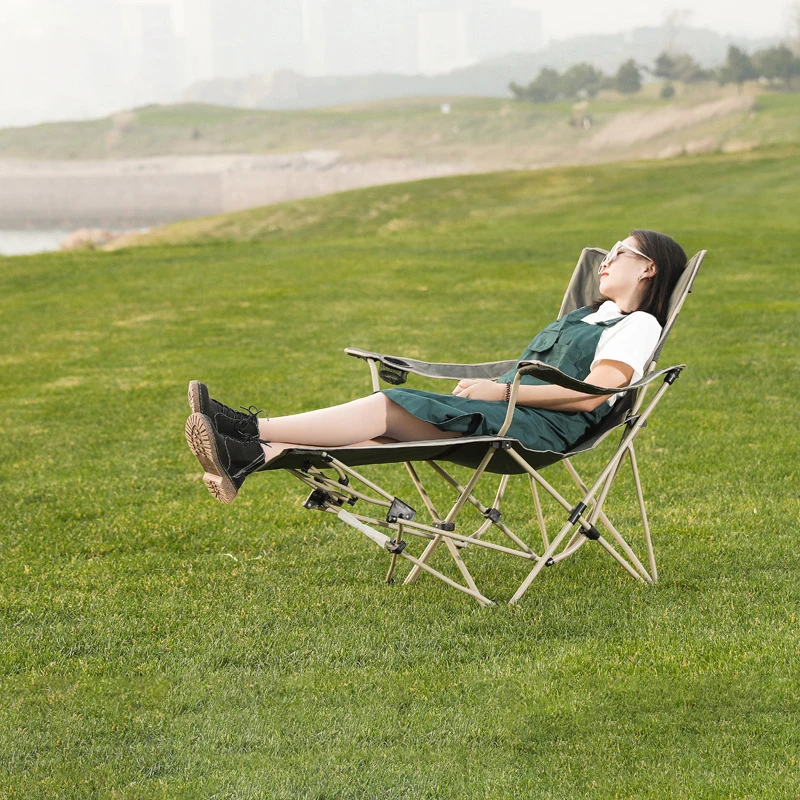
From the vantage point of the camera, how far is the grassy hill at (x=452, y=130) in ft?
168

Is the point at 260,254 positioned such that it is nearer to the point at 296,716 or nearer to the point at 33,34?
the point at 296,716

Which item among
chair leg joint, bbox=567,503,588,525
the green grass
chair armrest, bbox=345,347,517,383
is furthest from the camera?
chair armrest, bbox=345,347,517,383

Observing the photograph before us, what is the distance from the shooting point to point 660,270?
3859mm

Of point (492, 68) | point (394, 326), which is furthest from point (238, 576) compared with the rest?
point (492, 68)

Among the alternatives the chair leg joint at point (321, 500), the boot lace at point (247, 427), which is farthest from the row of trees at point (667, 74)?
the boot lace at point (247, 427)

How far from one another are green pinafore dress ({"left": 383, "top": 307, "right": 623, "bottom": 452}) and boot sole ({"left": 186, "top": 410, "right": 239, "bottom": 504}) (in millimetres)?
613

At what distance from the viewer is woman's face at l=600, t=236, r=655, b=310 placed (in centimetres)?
388

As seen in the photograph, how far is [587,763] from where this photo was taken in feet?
8.71

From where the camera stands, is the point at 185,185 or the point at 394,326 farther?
the point at 185,185

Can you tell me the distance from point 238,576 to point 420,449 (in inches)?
40.2

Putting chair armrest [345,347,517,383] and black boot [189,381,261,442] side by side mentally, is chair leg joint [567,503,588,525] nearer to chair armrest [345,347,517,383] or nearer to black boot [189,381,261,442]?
chair armrest [345,347,517,383]

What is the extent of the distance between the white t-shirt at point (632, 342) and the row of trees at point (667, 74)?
62.7 meters

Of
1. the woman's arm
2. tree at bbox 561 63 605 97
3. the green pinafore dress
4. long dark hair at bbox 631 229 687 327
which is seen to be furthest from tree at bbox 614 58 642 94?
the woman's arm

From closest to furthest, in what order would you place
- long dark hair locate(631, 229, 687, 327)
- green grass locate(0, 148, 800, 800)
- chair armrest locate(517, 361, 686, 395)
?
green grass locate(0, 148, 800, 800), chair armrest locate(517, 361, 686, 395), long dark hair locate(631, 229, 687, 327)
